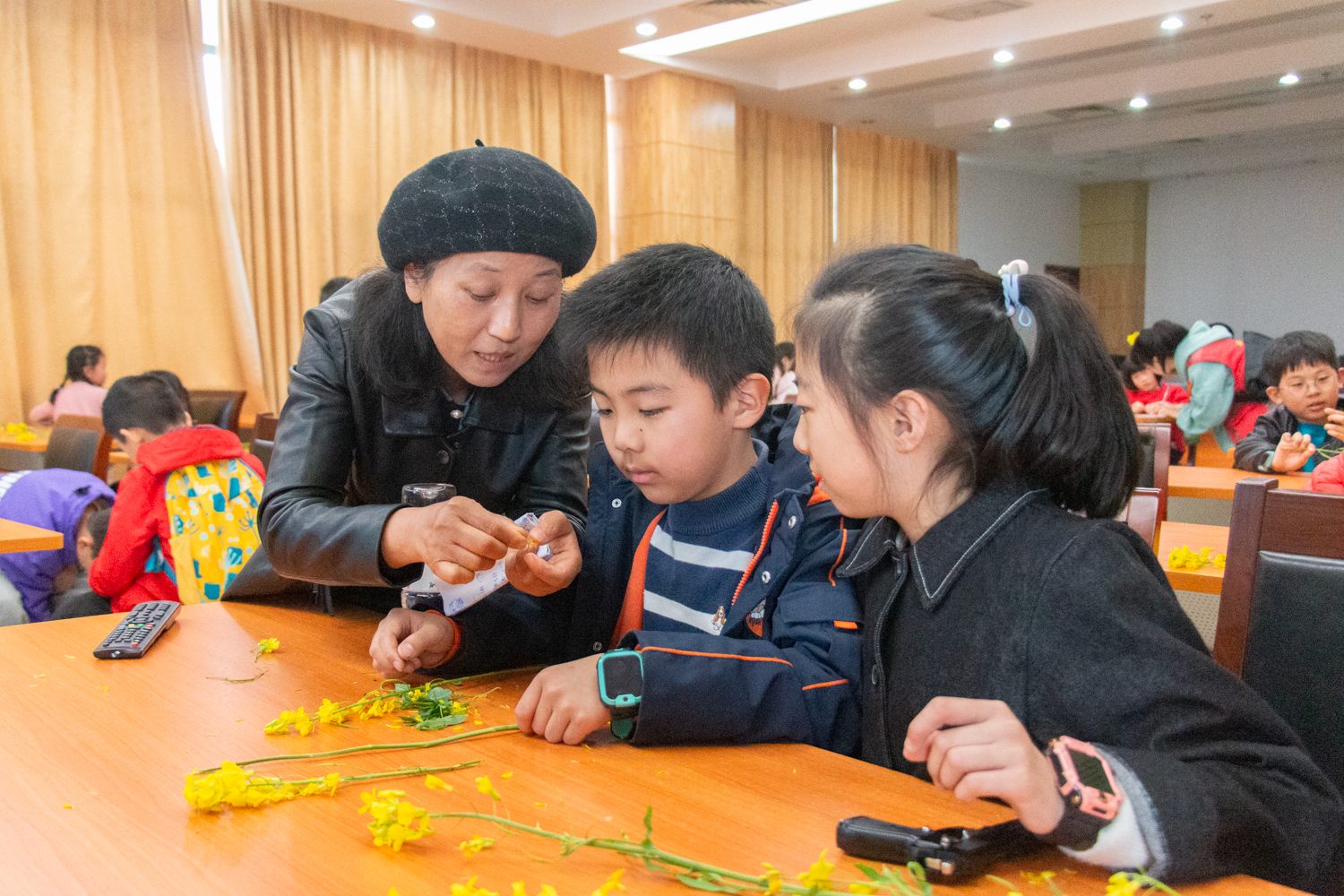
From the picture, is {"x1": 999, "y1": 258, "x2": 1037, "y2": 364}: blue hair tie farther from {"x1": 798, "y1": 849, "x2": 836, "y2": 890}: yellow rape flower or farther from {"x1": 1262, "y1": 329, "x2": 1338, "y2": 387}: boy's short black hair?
{"x1": 1262, "y1": 329, "x2": 1338, "y2": 387}: boy's short black hair

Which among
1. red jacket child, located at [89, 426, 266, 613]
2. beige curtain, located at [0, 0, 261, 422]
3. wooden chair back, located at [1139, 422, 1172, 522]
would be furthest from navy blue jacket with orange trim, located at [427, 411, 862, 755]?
beige curtain, located at [0, 0, 261, 422]

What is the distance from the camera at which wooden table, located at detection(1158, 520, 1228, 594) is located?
7.30ft

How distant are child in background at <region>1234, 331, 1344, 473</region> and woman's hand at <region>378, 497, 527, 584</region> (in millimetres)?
3929

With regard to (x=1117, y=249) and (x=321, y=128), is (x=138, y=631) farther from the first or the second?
(x=1117, y=249)

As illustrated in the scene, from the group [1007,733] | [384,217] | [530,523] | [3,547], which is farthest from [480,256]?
[3,547]

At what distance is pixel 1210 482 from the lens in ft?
11.8

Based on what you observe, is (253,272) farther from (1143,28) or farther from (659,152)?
(1143,28)

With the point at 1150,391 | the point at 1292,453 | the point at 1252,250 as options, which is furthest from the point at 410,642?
the point at 1252,250

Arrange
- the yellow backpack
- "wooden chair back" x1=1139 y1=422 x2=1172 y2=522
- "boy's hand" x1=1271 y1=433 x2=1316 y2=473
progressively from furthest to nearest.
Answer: "boy's hand" x1=1271 y1=433 x2=1316 y2=473, "wooden chair back" x1=1139 y1=422 x2=1172 y2=522, the yellow backpack

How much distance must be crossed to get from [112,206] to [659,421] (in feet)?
20.8

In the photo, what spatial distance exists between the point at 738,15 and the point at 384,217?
248 inches

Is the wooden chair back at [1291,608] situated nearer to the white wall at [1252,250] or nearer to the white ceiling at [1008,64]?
the white ceiling at [1008,64]

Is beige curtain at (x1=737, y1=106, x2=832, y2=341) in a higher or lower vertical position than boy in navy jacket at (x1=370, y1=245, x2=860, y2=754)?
higher

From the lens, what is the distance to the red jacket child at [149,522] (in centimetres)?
Answer: 243
